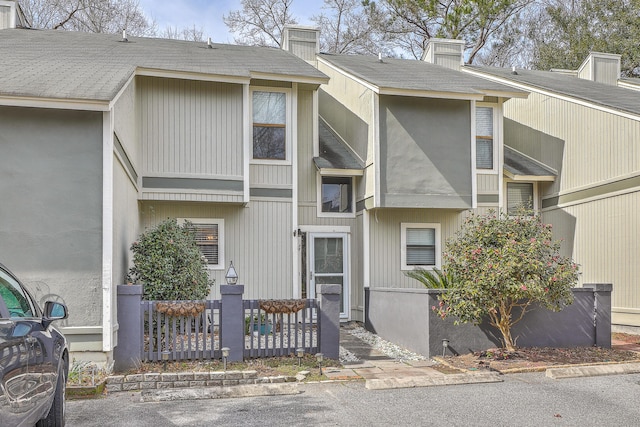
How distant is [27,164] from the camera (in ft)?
25.1

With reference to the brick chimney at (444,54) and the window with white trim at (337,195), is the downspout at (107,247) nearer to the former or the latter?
the window with white trim at (337,195)

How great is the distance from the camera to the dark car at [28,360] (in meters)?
3.57

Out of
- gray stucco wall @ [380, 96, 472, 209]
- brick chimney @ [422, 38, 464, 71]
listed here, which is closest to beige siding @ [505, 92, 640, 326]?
brick chimney @ [422, 38, 464, 71]

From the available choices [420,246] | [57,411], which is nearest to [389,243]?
[420,246]

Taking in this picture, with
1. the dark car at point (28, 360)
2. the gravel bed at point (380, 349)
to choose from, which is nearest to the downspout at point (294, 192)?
the gravel bed at point (380, 349)

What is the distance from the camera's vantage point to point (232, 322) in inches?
334

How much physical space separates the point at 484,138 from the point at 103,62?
8.05 m

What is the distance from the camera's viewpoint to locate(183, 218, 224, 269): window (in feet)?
38.5

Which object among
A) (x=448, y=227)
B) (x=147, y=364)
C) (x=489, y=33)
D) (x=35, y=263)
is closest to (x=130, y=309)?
(x=147, y=364)

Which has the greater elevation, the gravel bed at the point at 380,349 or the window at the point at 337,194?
the window at the point at 337,194

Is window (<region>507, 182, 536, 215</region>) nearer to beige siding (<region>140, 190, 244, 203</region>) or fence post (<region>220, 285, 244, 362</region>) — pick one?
beige siding (<region>140, 190, 244, 203</region>)

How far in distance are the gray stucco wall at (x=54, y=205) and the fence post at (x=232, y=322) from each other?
1685 millimetres

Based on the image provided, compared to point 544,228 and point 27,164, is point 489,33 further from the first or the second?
point 27,164

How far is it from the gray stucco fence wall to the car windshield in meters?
6.10
